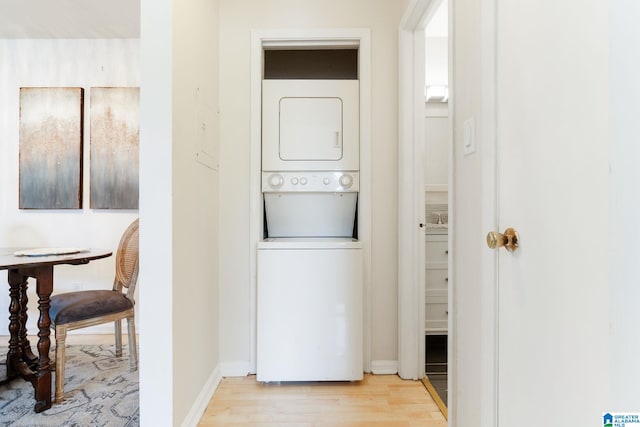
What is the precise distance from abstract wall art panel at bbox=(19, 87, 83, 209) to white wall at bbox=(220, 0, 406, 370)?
5.64 ft

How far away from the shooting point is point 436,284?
2.70m

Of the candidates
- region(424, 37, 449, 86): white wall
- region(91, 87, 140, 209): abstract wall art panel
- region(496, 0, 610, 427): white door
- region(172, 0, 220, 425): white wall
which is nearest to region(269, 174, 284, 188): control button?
region(172, 0, 220, 425): white wall

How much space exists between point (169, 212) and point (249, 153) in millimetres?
881

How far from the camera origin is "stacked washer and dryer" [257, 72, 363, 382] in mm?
1909

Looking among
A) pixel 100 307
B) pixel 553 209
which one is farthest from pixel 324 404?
pixel 553 209

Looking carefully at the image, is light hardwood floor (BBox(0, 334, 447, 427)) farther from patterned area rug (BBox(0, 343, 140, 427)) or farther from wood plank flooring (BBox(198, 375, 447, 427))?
patterned area rug (BBox(0, 343, 140, 427))

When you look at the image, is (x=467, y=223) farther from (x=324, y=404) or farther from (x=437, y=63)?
(x=437, y=63)

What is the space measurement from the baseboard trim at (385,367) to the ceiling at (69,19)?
10.2 feet

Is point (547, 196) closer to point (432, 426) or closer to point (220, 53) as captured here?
point (432, 426)

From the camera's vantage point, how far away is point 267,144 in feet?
6.97

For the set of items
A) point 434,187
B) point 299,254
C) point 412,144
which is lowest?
point 299,254

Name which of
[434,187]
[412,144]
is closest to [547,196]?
[412,144]

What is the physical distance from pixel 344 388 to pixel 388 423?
373 millimetres

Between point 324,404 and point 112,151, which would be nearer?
point 324,404
